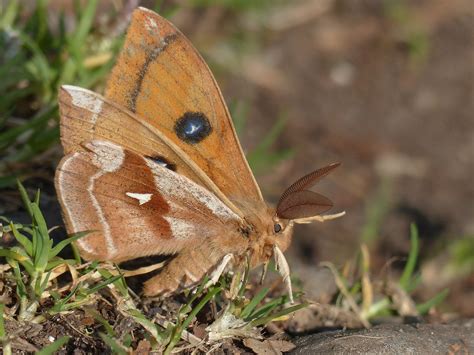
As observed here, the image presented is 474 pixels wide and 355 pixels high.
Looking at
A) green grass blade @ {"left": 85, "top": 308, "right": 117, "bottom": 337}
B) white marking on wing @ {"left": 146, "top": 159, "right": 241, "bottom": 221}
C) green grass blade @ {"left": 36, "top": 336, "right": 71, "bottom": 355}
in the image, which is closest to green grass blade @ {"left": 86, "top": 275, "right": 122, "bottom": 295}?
green grass blade @ {"left": 85, "top": 308, "right": 117, "bottom": 337}

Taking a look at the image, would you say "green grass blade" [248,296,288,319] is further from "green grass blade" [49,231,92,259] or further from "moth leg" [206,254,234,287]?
"green grass blade" [49,231,92,259]

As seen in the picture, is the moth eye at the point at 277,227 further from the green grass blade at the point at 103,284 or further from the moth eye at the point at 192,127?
the green grass blade at the point at 103,284

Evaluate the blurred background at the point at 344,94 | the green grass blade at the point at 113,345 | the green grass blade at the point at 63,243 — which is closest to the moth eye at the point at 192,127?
the green grass blade at the point at 63,243

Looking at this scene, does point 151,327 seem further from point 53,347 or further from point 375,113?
point 375,113

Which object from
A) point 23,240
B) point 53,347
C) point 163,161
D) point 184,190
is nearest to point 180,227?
point 184,190

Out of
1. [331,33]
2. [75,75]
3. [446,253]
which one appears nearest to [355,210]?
[446,253]
